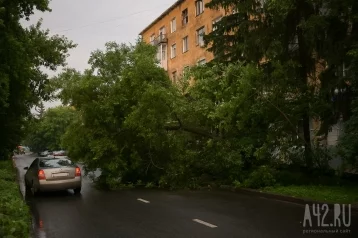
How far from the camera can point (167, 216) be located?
31.7 feet

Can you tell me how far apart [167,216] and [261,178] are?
571 cm

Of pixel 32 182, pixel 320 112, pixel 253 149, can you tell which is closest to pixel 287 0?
pixel 320 112

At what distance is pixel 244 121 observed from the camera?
14812mm

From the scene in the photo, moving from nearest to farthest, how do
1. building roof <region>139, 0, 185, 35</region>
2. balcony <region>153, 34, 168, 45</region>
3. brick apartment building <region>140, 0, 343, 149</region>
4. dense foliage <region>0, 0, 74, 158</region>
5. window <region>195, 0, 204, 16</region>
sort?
dense foliage <region>0, 0, 74, 158</region> → brick apartment building <region>140, 0, 343, 149</region> → window <region>195, 0, 204, 16</region> → building roof <region>139, 0, 185, 35</region> → balcony <region>153, 34, 168, 45</region>

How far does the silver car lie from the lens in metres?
13.9

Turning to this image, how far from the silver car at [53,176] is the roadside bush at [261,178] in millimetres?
6378

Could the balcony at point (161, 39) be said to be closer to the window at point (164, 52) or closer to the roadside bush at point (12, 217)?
the window at point (164, 52)

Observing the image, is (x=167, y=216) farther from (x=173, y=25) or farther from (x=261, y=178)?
(x=173, y=25)

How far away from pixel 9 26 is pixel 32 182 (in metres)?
5.64

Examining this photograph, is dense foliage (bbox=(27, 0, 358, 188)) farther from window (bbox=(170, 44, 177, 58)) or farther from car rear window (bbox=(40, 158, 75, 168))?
window (bbox=(170, 44, 177, 58))

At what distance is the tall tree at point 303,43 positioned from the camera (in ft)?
42.4

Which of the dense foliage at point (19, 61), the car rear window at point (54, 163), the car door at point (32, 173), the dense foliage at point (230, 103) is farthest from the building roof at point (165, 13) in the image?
the car door at point (32, 173)

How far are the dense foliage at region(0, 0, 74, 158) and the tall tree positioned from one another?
24.5ft

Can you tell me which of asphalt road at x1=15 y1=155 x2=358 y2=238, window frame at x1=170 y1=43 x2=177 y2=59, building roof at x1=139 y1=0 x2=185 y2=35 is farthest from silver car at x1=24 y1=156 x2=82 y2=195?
building roof at x1=139 y1=0 x2=185 y2=35
